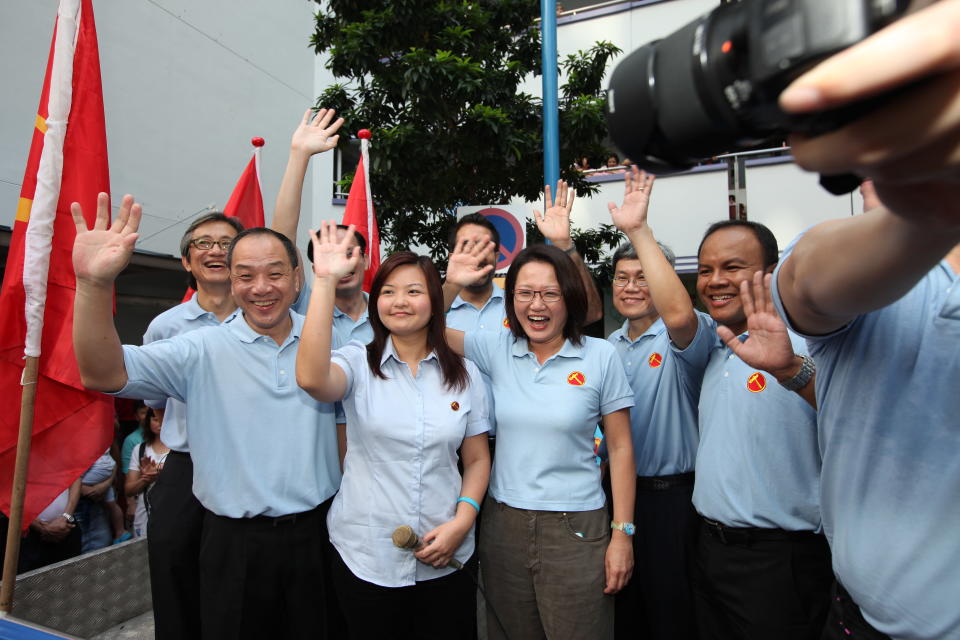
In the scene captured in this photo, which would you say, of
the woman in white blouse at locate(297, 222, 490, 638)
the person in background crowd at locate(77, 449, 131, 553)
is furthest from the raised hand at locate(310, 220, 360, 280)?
the person in background crowd at locate(77, 449, 131, 553)

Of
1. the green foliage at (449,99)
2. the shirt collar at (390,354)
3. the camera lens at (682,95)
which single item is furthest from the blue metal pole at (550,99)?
the camera lens at (682,95)

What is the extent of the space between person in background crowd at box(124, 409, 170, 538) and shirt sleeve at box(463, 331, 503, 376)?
2.96 meters

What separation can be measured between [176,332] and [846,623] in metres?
2.82

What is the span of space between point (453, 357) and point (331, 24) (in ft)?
16.8

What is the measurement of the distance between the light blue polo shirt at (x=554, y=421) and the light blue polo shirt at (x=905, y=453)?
1.15m

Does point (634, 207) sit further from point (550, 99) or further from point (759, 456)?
point (550, 99)

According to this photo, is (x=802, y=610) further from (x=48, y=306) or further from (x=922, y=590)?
(x=48, y=306)

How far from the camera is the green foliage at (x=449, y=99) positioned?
544cm

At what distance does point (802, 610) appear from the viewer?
1943 mm

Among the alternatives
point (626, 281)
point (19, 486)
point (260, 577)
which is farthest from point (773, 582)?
point (19, 486)

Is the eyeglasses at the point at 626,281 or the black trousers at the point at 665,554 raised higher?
the eyeglasses at the point at 626,281

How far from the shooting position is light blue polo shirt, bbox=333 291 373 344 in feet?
10.2

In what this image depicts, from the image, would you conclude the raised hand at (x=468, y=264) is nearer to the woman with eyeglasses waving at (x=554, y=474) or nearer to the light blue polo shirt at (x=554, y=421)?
the woman with eyeglasses waving at (x=554, y=474)

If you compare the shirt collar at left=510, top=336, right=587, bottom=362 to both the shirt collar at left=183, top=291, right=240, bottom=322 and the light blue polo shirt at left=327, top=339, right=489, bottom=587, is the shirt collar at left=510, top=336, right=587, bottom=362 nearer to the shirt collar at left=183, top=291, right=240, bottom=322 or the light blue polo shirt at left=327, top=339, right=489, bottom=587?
the light blue polo shirt at left=327, top=339, right=489, bottom=587
